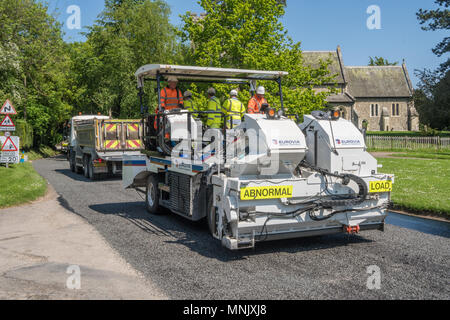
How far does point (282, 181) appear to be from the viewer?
6.43 meters

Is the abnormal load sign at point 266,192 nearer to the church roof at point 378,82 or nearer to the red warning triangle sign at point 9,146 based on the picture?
the red warning triangle sign at point 9,146

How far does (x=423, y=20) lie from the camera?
46031mm

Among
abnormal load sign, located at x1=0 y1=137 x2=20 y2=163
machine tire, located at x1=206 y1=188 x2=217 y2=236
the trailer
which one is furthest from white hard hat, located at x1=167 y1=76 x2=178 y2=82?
abnormal load sign, located at x1=0 y1=137 x2=20 y2=163

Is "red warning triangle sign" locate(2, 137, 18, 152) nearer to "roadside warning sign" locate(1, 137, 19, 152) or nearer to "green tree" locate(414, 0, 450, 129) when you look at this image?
"roadside warning sign" locate(1, 137, 19, 152)

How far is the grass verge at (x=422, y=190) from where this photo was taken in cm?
992

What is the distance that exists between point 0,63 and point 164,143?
15805 millimetres

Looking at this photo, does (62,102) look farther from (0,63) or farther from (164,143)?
(164,143)

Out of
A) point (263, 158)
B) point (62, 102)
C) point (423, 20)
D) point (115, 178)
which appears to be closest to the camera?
point (263, 158)

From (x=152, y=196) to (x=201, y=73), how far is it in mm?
2809

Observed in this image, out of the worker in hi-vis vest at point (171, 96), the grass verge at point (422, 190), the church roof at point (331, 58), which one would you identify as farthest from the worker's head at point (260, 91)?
the church roof at point (331, 58)

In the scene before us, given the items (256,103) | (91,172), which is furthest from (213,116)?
(91,172)

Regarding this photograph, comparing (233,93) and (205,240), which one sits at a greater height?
(233,93)

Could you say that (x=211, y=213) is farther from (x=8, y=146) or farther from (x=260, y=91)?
(x=8, y=146)
